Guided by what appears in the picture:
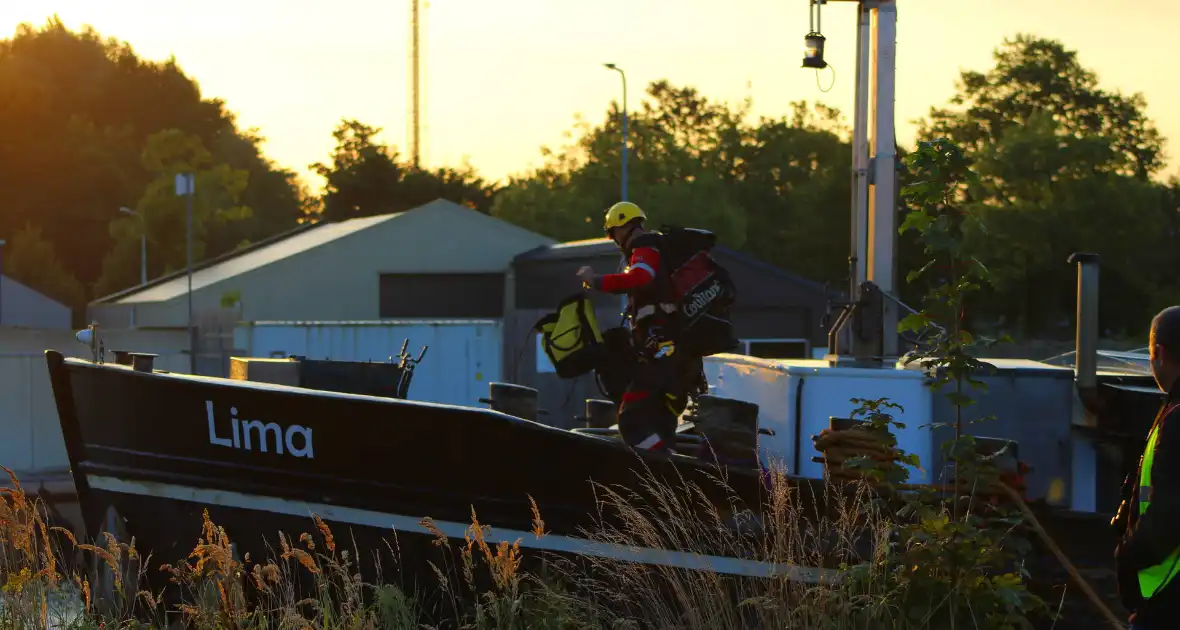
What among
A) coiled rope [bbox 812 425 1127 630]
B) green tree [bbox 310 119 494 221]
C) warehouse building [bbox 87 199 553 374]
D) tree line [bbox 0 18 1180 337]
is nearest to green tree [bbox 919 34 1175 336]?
tree line [bbox 0 18 1180 337]

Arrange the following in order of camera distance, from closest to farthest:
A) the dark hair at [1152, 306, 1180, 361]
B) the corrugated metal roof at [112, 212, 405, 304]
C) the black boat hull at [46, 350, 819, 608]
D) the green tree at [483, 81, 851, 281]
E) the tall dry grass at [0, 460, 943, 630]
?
the dark hair at [1152, 306, 1180, 361]
the tall dry grass at [0, 460, 943, 630]
the black boat hull at [46, 350, 819, 608]
the corrugated metal roof at [112, 212, 405, 304]
the green tree at [483, 81, 851, 281]

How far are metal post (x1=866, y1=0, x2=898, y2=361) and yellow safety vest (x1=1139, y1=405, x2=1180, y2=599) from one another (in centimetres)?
404

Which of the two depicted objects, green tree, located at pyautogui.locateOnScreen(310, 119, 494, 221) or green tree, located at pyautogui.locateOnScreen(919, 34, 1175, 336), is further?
green tree, located at pyautogui.locateOnScreen(310, 119, 494, 221)

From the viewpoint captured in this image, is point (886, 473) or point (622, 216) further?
point (622, 216)

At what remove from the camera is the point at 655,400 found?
7.14 m

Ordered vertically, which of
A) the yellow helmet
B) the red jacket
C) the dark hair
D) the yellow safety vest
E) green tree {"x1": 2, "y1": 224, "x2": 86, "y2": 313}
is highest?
green tree {"x1": 2, "y1": 224, "x2": 86, "y2": 313}

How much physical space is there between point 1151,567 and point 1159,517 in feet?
0.66

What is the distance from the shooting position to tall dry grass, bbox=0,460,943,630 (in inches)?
215

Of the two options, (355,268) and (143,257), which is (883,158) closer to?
(355,268)

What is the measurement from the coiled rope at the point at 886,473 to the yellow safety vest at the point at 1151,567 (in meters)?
0.84

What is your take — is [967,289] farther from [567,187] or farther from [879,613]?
[567,187]

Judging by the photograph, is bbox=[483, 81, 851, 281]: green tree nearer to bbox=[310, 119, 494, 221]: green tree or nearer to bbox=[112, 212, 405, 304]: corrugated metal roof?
bbox=[310, 119, 494, 221]: green tree

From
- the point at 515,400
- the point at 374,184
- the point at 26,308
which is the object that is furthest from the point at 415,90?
the point at 515,400

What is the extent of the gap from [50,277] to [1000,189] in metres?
37.1
